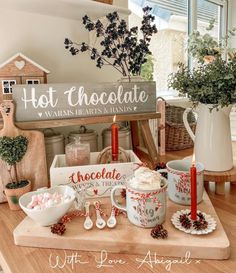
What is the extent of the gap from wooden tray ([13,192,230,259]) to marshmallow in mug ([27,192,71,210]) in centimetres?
5

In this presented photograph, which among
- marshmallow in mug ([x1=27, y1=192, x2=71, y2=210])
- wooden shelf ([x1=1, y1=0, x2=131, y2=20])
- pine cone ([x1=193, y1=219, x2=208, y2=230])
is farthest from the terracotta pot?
wooden shelf ([x1=1, y1=0, x2=131, y2=20])

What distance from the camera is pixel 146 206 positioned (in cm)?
57

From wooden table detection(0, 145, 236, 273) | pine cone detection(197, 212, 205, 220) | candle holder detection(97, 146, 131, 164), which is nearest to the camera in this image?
wooden table detection(0, 145, 236, 273)

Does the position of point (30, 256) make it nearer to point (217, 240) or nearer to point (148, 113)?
point (217, 240)

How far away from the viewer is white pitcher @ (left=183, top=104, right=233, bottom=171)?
0.79m

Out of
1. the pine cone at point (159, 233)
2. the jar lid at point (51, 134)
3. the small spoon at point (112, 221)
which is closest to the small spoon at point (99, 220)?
the small spoon at point (112, 221)

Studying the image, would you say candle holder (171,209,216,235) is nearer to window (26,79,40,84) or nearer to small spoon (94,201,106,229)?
small spoon (94,201,106,229)

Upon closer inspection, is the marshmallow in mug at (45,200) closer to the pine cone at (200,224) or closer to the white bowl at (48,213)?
the white bowl at (48,213)

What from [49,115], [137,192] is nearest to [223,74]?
[137,192]

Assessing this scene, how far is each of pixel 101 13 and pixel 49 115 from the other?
45cm

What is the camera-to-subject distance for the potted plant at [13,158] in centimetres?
71

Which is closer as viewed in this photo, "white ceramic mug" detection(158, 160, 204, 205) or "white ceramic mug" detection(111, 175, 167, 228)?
"white ceramic mug" detection(111, 175, 167, 228)

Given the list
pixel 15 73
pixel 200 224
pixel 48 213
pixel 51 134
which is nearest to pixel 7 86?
pixel 15 73

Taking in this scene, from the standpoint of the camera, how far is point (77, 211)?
2.22 feet
